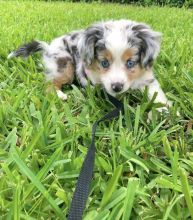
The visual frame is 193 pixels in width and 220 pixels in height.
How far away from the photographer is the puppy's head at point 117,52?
357cm

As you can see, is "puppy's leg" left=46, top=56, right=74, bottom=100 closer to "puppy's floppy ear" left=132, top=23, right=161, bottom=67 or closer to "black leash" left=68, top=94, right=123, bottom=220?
"puppy's floppy ear" left=132, top=23, right=161, bottom=67

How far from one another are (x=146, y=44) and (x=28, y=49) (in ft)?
4.36

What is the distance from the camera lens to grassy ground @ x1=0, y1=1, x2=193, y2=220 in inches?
83.7

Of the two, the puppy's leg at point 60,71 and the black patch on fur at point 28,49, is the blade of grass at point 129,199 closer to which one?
the puppy's leg at point 60,71

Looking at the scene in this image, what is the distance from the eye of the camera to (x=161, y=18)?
297 inches

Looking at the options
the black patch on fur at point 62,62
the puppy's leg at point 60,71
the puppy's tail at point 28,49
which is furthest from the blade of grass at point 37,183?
the puppy's tail at point 28,49

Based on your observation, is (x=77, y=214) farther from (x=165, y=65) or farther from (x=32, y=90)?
(x=165, y=65)

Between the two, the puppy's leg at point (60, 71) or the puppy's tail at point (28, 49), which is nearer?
the puppy's leg at point (60, 71)

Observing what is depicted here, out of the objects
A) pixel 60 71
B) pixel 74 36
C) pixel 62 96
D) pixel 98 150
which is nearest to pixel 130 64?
A: pixel 62 96

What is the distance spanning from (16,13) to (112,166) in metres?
5.50

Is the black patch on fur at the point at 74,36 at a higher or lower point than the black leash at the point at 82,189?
lower

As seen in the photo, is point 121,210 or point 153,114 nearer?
point 121,210

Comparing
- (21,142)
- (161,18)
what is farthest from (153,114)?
(161,18)

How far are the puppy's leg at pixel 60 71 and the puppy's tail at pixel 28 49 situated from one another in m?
0.32
